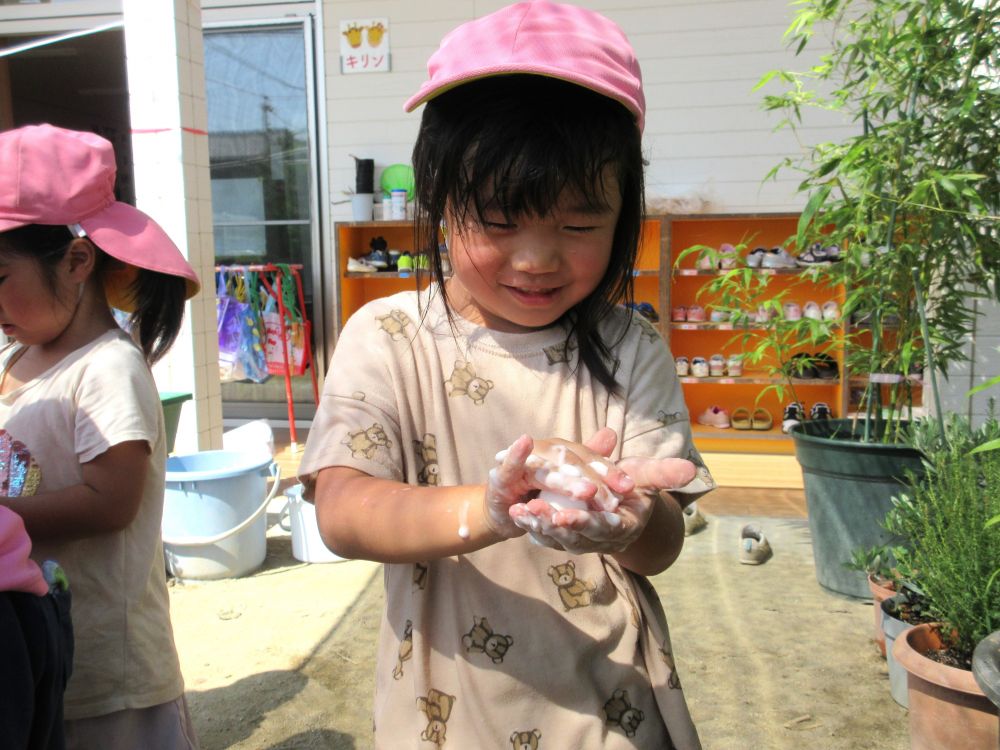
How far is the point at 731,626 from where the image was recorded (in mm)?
3070

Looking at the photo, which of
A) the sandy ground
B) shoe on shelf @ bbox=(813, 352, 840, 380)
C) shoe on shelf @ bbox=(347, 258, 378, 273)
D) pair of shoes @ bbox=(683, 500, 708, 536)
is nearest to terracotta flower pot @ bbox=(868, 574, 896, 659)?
the sandy ground

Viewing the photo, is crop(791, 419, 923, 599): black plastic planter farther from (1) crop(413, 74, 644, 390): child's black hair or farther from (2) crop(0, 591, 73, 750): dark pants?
(2) crop(0, 591, 73, 750): dark pants

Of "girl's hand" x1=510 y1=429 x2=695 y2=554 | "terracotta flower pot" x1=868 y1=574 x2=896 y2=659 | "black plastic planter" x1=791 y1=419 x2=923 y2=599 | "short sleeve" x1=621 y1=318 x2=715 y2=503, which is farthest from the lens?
"black plastic planter" x1=791 y1=419 x2=923 y2=599

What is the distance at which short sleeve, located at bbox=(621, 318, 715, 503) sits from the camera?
3.14ft

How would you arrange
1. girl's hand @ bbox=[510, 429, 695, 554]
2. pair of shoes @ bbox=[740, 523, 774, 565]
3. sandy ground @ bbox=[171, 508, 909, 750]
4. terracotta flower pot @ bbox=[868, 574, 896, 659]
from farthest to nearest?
pair of shoes @ bbox=[740, 523, 774, 565]
terracotta flower pot @ bbox=[868, 574, 896, 659]
sandy ground @ bbox=[171, 508, 909, 750]
girl's hand @ bbox=[510, 429, 695, 554]

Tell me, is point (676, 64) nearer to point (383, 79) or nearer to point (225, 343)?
point (383, 79)

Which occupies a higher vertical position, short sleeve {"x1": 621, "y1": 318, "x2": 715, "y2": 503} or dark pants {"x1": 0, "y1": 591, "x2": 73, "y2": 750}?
short sleeve {"x1": 621, "y1": 318, "x2": 715, "y2": 503}

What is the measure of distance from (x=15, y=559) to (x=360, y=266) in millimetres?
5043

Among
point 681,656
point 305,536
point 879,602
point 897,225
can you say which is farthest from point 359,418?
point 305,536

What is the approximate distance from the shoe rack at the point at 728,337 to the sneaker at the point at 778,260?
7 centimetres

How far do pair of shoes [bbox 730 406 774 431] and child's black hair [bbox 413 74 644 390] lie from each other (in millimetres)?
5198

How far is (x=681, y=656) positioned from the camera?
9.20 feet

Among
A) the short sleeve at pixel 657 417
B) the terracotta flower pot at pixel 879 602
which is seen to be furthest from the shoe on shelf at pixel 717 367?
the short sleeve at pixel 657 417

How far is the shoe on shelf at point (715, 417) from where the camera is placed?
5934mm
